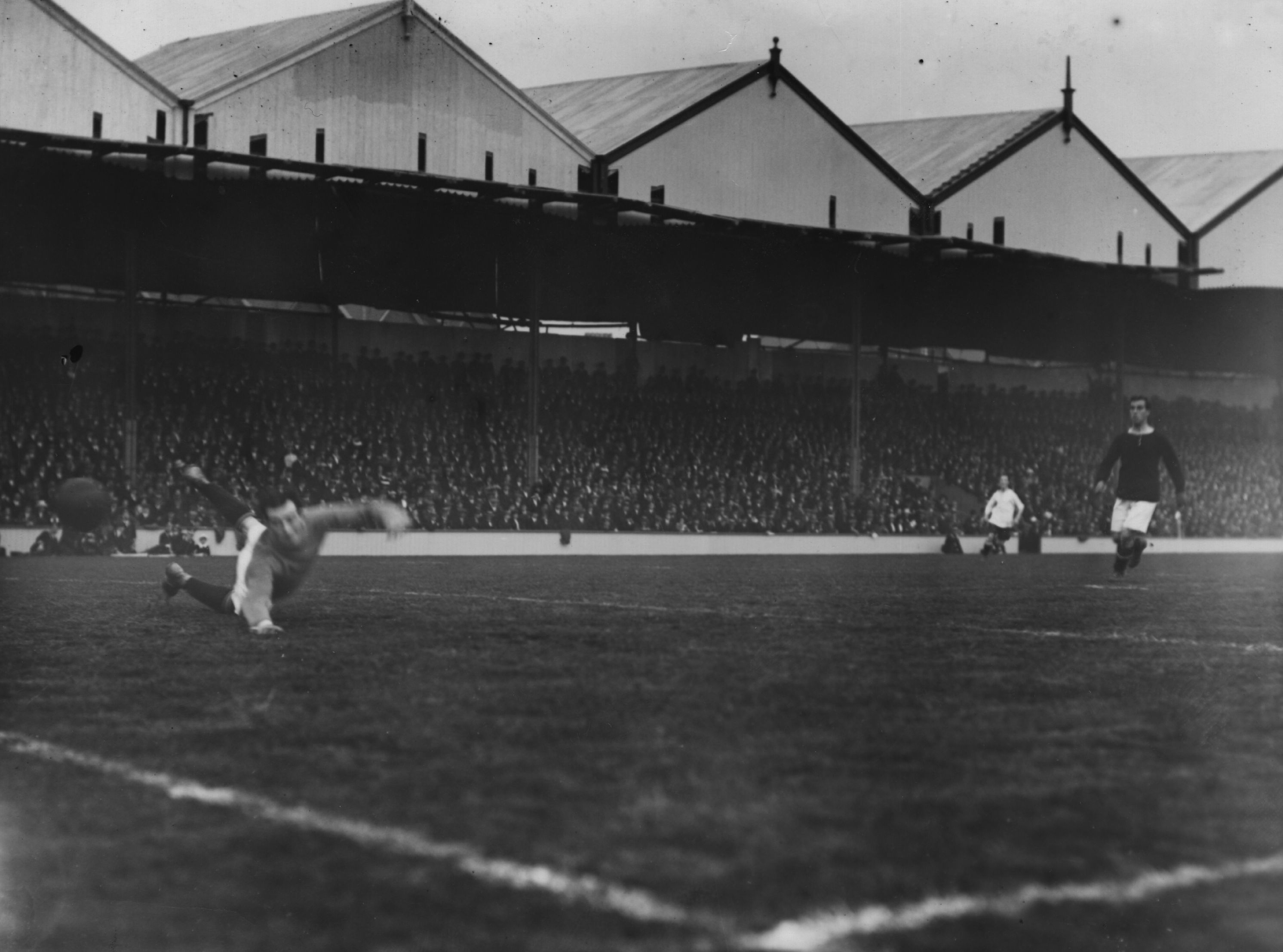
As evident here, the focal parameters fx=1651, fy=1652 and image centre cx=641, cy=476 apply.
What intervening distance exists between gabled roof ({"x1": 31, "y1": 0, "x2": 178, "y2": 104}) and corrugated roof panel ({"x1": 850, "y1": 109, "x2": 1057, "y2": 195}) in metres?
17.5

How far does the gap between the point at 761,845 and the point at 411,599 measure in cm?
960

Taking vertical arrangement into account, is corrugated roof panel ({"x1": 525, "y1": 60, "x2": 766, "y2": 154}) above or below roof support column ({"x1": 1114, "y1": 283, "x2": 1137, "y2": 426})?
above

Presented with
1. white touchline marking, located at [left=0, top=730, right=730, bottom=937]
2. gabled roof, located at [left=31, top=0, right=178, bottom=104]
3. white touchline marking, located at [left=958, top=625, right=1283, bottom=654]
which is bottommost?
white touchline marking, located at [left=0, top=730, right=730, bottom=937]

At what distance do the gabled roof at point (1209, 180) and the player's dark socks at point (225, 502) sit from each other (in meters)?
Result: 41.0

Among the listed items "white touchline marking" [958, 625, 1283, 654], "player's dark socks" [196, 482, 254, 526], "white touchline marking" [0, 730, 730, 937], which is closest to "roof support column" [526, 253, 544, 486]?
"white touchline marking" [958, 625, 1283, 654]

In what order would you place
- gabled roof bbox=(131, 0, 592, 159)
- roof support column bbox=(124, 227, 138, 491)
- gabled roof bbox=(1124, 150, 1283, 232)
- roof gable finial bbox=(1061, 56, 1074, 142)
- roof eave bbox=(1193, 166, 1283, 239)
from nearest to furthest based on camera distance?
roof support column bbox=(124, 227, 138, 491) → gabled roof bbox=(131, 0, 592, 159) → roof gable finial bbox=(1061, 56, 1074, 142) → roof eave bbox=(1193, 166, 1283, 239) → gabled roof bbox=(1124, 150, 1283, 232)

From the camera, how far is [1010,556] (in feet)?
94.7

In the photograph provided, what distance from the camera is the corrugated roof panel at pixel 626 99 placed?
35.8 meters

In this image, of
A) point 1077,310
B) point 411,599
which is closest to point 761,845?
point 411,599

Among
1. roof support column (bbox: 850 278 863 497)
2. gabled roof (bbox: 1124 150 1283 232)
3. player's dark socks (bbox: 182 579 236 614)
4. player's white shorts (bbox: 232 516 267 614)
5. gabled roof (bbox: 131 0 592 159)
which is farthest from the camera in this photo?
gabled roof (bbox: 1124 150 1283 232)

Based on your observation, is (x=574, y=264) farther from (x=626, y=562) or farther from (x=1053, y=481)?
(x=1053, y=481)

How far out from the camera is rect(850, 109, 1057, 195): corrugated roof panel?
135 feet

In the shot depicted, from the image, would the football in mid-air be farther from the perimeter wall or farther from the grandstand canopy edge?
the perimeter wall

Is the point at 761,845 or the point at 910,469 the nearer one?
the point at 761,845
